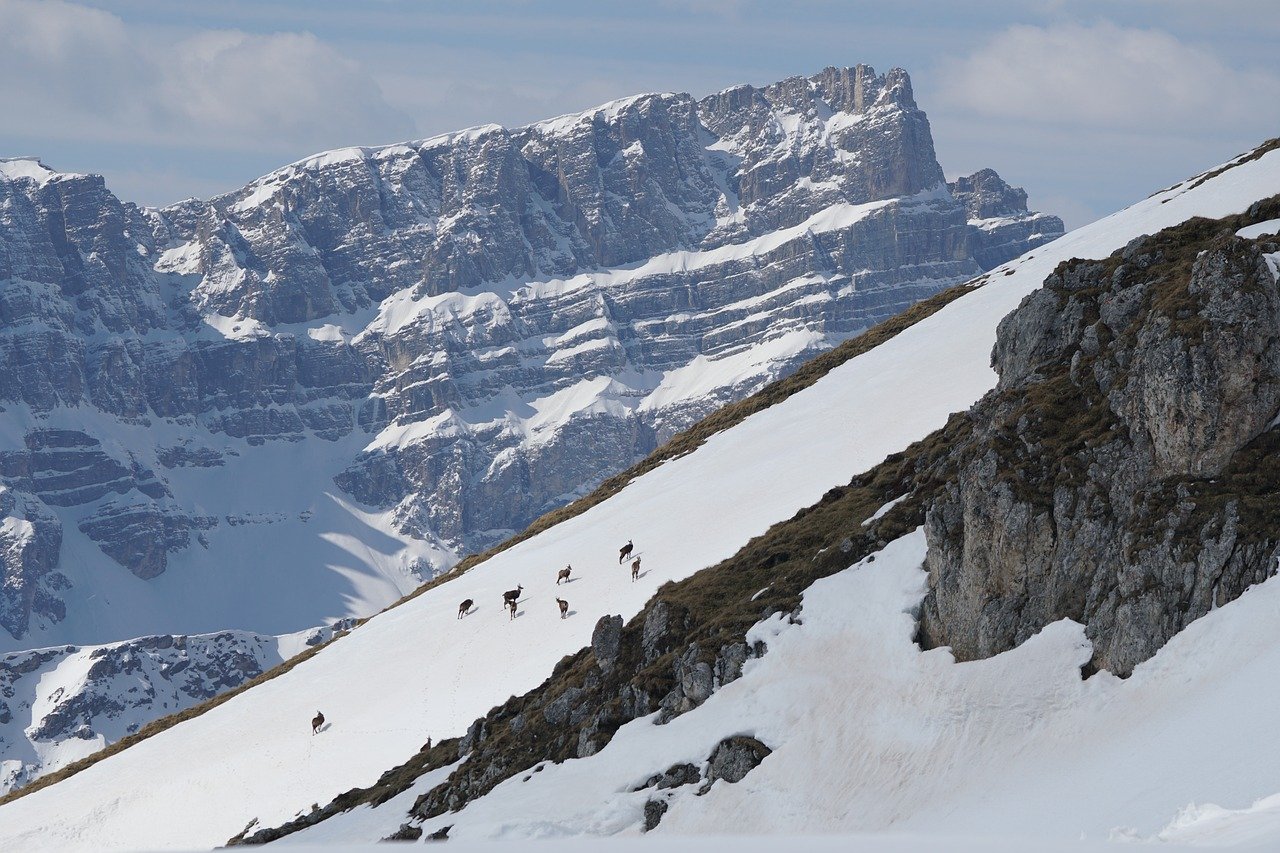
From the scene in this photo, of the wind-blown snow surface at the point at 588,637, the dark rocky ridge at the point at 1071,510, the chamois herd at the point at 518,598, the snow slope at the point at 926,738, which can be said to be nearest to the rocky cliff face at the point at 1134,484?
the dark rocky ridge at the point at 1071,510

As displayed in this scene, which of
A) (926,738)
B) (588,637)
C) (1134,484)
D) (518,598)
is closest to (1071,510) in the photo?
(1134,484)

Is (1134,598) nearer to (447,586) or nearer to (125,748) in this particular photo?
(447,586)

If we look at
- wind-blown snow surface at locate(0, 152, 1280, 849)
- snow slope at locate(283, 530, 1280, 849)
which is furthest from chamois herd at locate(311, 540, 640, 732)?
snow slope at locate(283, 530, 1280, 849)

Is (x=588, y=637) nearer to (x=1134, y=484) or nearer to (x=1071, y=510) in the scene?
(x=1071, y=510)

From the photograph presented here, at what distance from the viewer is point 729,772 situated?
124 feet

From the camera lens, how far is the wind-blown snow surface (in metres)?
36.8

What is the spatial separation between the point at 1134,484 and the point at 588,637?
2799 centimetres

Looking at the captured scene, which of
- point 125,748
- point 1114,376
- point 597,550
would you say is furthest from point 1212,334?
point 125,748

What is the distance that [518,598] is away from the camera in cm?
6975

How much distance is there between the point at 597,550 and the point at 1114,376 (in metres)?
36.5

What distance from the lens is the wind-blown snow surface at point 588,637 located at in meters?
36.8

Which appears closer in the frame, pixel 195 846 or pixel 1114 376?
pixel 1114 376

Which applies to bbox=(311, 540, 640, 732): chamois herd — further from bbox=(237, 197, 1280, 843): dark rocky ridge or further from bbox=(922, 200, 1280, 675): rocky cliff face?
bbox=(922, 200, 1280, 675): rocky cliff face

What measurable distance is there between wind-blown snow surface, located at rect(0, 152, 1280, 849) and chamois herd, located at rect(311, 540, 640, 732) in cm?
56
